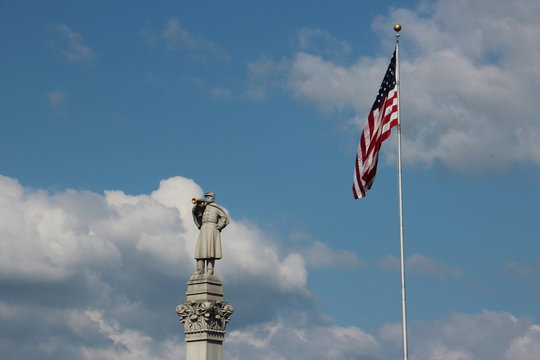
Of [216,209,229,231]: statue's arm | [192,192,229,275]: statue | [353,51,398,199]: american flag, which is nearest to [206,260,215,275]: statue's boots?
[192,192,229,275]: statue

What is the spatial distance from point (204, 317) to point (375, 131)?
376 inches

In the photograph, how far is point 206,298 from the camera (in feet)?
116

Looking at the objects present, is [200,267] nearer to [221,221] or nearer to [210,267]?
[210,267]

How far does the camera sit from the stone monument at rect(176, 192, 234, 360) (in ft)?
115

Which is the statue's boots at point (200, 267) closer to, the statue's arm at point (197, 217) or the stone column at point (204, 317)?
the stone column at point (204, 317)

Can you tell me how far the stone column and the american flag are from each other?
6.82 m

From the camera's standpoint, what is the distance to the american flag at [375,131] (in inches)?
1267

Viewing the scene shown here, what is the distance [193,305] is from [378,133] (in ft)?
31.7

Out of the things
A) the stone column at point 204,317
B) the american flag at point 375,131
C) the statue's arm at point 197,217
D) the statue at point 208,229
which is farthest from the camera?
the statue's arm at point 197,217

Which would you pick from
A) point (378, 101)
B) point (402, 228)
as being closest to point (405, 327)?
point (402, 228)

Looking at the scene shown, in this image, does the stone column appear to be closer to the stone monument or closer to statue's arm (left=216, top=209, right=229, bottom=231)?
the stone monument

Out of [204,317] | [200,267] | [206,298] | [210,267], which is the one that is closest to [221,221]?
[210,267]

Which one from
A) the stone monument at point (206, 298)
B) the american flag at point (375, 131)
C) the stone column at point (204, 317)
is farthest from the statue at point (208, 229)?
the american flag at point (375, 131)

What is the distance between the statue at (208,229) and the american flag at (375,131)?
6.03 metres
